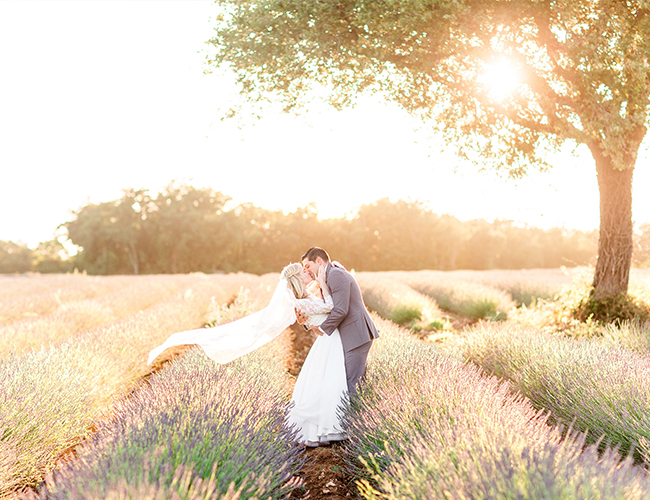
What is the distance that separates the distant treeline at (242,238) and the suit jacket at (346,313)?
46611mm

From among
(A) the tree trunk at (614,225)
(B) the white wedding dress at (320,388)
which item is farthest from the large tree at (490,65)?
(B) the white wedding dress at (320,388)

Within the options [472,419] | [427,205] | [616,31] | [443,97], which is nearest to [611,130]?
[616,31]

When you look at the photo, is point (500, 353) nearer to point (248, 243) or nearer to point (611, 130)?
point (611, 130)

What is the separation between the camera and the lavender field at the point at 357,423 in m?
2.00

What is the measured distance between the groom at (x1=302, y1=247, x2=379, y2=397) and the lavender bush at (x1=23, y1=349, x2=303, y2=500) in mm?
934

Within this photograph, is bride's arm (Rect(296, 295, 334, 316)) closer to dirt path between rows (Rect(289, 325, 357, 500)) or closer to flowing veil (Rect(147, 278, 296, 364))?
flowing veil (Rect(147, 278, 296, 364))

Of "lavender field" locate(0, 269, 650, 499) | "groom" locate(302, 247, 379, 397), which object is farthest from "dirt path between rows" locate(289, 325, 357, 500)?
"groom" locate(302, 247, 379, 397)

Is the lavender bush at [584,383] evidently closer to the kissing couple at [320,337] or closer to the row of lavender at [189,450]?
the kissing couple at [320,337]

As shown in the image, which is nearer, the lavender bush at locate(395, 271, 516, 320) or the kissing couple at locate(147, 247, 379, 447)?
A: the kissing couple at locate(147, 247, 379, 447)

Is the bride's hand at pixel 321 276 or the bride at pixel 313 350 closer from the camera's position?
the bride at pixel 313 350

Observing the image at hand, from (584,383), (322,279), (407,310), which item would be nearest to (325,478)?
(322,279)

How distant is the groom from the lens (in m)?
4.27

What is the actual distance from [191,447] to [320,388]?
2179 mm

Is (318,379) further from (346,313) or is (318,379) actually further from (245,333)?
(245,333)
